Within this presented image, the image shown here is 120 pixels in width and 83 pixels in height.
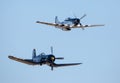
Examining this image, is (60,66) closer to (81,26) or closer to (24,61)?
(24,61)

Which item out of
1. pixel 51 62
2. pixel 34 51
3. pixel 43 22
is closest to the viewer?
pixel 51 62

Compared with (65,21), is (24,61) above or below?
below

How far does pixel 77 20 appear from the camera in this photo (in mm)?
85375

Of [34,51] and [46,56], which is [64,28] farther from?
[46,56]

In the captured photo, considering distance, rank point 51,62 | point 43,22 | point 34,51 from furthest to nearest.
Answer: point 43,22 < point 34,51 < point 51,62

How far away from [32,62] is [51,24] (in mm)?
15518

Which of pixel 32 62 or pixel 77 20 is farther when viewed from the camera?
pixel 77 20

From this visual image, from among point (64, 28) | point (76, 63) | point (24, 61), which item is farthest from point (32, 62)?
point (64, 28)

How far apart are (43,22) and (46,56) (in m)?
15.6

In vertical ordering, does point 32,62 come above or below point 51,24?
below

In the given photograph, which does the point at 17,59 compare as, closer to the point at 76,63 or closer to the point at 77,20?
the point at 76,63

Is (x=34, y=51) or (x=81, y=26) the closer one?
(x=34, y=51)

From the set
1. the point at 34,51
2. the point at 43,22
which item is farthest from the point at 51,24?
the point at 34,51

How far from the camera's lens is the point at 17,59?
70.1 m
